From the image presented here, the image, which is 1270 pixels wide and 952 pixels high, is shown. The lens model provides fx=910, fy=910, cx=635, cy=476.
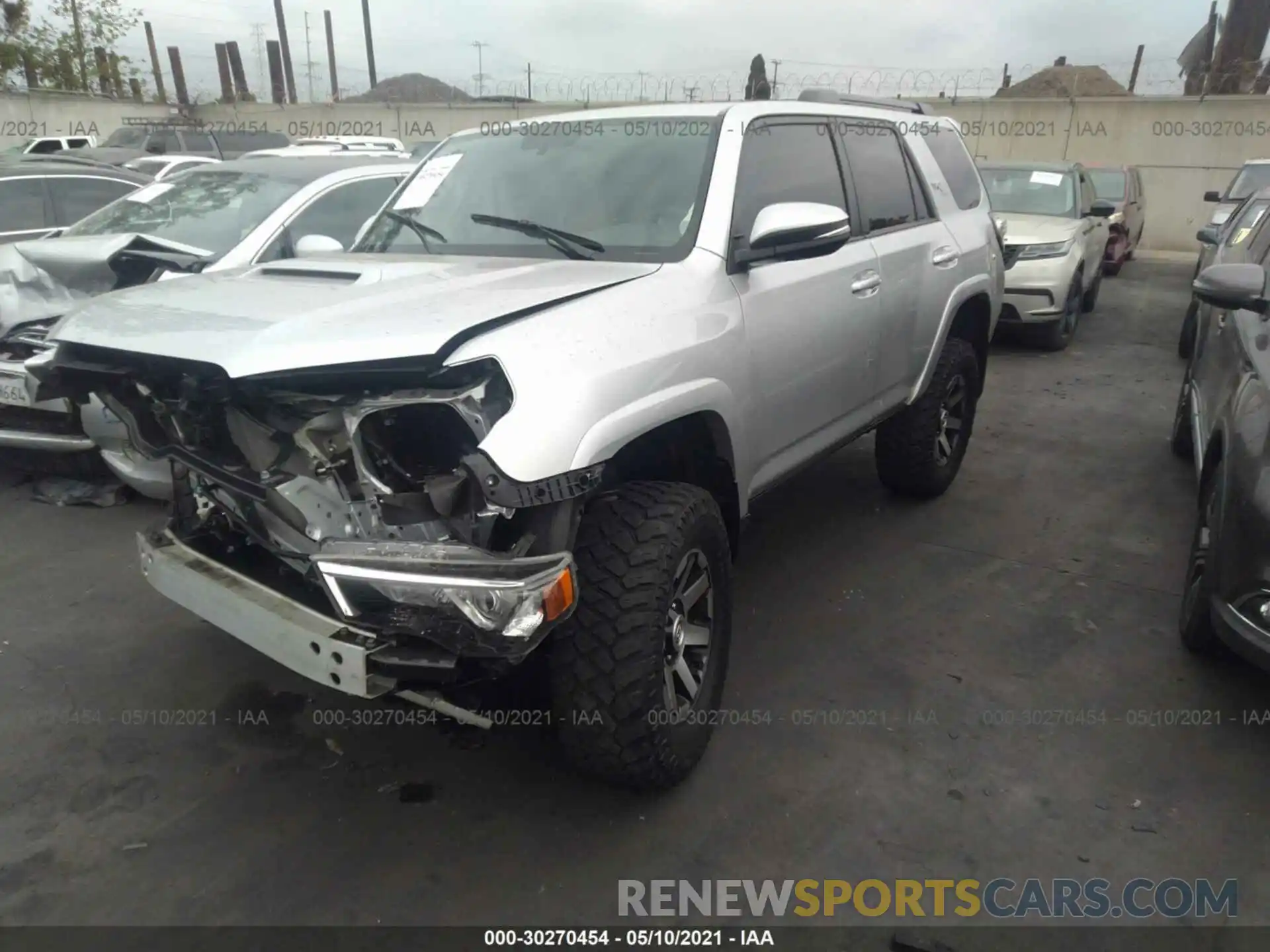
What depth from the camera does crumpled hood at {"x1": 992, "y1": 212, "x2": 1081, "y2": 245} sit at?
Answer: 28.3 feet

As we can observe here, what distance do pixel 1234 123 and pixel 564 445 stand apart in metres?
19.9

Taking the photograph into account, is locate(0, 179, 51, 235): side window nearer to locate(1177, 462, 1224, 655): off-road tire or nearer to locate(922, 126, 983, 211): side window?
locate(922, 126, 983, 211): side window

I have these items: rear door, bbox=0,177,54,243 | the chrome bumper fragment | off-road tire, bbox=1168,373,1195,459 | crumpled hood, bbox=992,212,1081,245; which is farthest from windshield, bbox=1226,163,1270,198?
rear door, bbox=0,177,54,243

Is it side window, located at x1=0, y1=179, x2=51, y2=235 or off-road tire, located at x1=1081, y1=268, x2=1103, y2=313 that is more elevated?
side window, located at x1=0, y1=179, x2=51, y2=235

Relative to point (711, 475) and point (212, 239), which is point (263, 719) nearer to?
point (711, 475)

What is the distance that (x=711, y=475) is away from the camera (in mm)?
3025

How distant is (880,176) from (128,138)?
58.8 ft

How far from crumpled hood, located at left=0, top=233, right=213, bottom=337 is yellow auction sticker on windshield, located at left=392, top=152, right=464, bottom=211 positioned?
184 centimetres

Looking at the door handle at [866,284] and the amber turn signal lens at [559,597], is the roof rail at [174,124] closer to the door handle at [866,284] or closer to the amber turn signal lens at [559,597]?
the door handle at [866,284]

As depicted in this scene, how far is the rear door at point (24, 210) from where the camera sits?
7023 mm

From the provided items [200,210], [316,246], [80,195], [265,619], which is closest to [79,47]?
[80,195]

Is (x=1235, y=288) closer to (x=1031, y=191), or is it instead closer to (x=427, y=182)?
(x=427, y=182)

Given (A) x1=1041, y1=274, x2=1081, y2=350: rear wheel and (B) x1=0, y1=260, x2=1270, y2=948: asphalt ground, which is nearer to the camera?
(B) x1=0, y1=260, x2=1270, y2=948: asphalt ground

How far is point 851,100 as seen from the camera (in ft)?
15.1
